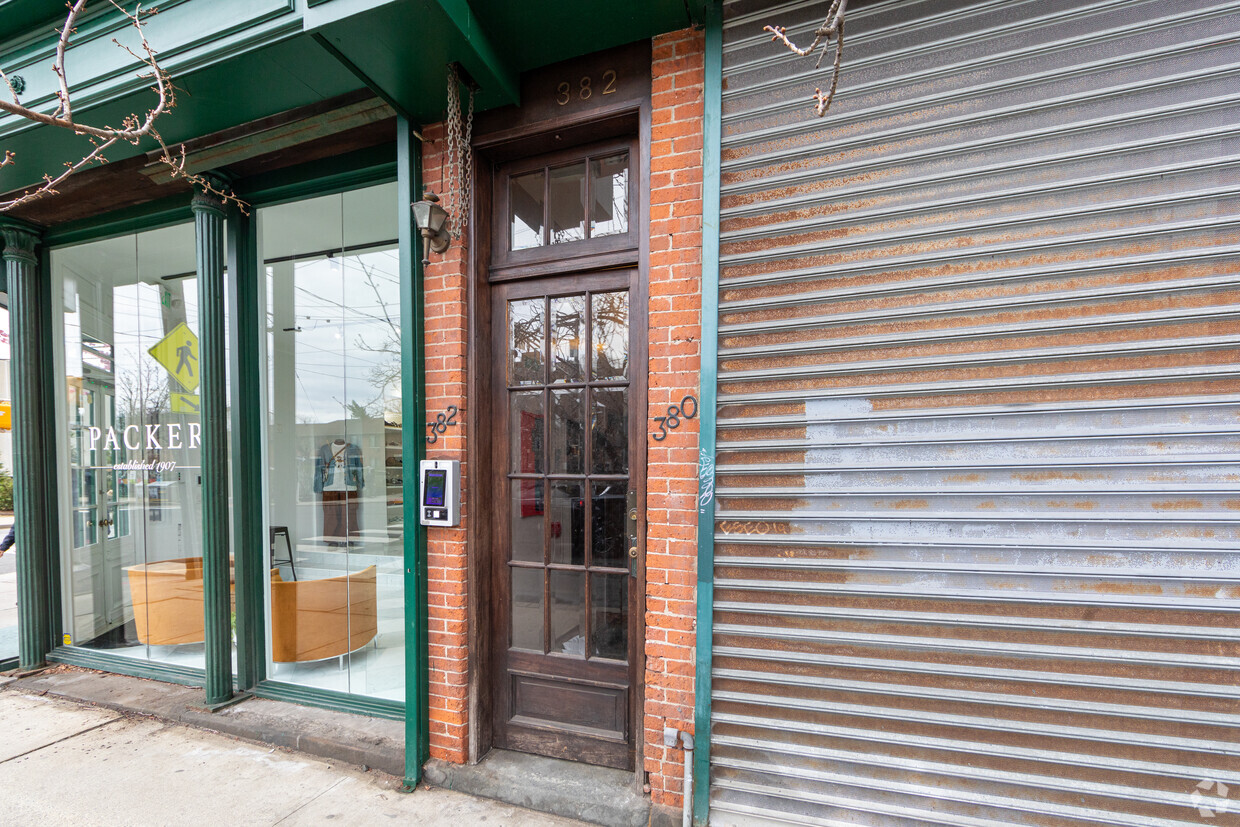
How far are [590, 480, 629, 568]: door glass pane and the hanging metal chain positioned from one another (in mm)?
1620

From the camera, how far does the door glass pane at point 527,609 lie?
2.93 metres

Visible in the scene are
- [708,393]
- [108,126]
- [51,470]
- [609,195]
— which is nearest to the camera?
[708,393]

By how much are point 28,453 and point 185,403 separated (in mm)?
1574

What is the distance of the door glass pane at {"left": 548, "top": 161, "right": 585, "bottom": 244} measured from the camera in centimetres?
289

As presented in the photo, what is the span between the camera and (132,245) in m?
4.41

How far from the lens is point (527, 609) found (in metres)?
2.96

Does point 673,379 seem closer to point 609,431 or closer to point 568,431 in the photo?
point 609,431

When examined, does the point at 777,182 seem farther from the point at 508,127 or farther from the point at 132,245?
the point at 132,245

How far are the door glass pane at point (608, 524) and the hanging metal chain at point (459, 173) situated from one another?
1.62 metres

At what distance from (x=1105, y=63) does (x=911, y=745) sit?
278 centimetres

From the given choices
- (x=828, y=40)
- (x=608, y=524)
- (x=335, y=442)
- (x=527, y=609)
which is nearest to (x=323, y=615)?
(x=335, y=442)

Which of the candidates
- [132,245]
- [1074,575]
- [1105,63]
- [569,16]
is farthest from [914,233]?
[132,245]

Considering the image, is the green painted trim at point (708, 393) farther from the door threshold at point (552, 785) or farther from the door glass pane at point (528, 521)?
the door glass pane at point (528, 521)

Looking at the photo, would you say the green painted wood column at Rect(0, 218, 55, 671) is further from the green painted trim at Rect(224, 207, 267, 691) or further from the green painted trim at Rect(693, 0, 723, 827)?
the green painted trim at Rect(693, 0, 723, 827)
